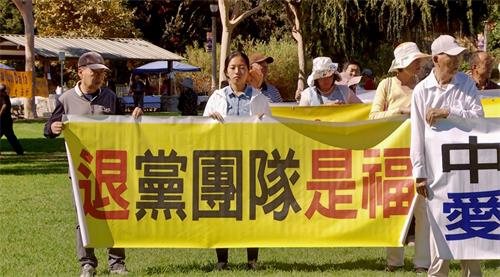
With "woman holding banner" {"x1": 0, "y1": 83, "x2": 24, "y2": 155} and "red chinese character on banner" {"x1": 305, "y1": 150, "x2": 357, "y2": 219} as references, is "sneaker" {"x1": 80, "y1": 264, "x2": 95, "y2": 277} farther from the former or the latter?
"woman holding banner" {"x1": 0, "y1": 83, "x2": 24, "y2": 155}

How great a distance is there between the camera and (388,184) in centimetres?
880

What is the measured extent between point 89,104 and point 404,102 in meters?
2.62

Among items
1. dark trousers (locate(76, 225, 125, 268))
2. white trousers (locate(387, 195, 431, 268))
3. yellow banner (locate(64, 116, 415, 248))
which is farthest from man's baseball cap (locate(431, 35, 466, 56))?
dark trousers (locate(76, 225, 125, 268))

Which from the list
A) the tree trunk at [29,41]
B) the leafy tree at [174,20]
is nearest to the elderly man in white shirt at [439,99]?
the tree trunk at [29,41]

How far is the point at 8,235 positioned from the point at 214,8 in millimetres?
29471

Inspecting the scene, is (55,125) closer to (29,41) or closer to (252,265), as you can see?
(252,265)

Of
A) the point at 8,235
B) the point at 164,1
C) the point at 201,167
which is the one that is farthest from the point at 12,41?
the point at 201,167

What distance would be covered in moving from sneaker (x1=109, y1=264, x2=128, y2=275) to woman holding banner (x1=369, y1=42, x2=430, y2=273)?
2.17 metres

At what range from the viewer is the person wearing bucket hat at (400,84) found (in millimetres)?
9102

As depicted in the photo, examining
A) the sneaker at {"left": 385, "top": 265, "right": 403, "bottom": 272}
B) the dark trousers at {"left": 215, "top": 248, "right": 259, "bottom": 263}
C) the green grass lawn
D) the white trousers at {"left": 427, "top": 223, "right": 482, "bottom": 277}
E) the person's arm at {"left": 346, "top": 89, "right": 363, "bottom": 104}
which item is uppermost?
the person's arm at {"left": 346, "top": 89, "right": 363, "bottom": 104}

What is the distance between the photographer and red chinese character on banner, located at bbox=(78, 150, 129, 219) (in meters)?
8.72

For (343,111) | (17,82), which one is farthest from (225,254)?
(17,82)

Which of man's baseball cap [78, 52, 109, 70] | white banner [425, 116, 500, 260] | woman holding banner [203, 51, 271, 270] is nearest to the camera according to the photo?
white banner [425, 116, 500, 260]

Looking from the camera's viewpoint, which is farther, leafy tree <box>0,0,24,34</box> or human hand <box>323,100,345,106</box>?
leafy tree <box>0,0,24,34</box>
